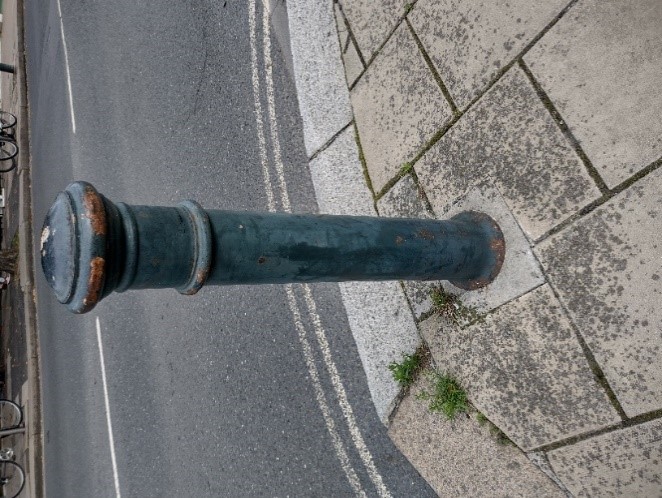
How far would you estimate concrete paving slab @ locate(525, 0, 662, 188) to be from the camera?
2154 millimetres

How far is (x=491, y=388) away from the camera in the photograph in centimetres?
265

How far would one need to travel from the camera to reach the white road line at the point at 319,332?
11.7ft

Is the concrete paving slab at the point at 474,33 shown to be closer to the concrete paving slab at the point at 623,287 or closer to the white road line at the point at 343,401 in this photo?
the concrete paving slab at the point at 623,287

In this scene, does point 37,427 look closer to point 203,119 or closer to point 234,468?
point 234,468

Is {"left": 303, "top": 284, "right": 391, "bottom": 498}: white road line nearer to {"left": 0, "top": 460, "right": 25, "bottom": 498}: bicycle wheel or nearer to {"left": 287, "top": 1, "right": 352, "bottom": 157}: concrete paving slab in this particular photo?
{"left": 287, "top": 1, "right": 352, "bottom": 157}: concrete paving slab

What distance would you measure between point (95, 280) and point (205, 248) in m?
0.32

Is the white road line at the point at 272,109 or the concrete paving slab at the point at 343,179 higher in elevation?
the white road line at the point at 272,109

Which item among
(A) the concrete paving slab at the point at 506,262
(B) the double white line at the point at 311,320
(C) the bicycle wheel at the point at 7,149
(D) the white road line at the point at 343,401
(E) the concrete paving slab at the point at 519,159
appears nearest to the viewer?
(E) the concrete paving slab at the point at 519,159

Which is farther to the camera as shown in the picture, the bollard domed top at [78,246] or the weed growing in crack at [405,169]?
the weed growing in crack at [405,169]

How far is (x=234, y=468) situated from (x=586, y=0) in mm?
3905

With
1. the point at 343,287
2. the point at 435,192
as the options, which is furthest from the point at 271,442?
the point at 435,192

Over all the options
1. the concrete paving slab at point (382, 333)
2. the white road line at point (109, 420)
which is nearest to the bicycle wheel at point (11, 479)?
the white road line at point (109, 420)

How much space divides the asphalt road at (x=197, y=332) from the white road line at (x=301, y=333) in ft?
0.04

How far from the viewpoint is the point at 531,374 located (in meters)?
2.50
